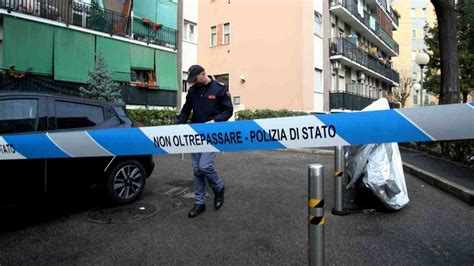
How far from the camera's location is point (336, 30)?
84.8ft

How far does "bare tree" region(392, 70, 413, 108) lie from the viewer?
142 feet

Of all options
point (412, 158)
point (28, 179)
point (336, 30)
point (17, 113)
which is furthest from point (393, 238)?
point (336, 30)

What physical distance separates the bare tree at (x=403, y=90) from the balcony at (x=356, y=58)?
5.76 metres

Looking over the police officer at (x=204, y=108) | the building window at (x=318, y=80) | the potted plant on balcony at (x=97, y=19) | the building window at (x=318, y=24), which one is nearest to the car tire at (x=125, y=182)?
the police officer at (x=204, y=108)

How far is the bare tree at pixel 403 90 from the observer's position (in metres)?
43.2

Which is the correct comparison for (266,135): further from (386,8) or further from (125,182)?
(386,8)

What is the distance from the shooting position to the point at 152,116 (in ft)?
51.3

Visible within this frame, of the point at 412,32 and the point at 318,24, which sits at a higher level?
the point at 412,32

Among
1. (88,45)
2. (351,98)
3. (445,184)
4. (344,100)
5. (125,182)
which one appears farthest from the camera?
(351,98)

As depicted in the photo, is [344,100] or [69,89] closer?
[69,89]

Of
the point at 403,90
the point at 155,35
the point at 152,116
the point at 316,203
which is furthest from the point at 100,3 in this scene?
the point at 403,90

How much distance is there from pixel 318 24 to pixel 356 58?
592 centimetres

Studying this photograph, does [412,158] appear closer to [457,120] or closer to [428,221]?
[428,221]

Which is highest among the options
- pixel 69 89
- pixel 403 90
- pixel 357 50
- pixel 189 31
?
pixel 189 31
